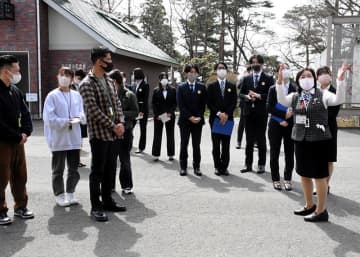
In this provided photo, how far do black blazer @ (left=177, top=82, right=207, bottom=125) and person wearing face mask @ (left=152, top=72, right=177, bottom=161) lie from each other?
1578mm

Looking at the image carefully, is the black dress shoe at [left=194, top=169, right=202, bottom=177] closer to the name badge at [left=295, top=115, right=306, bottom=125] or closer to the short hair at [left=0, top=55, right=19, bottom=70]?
the name badge at [left=295, top=115, right=306, bottom=125]

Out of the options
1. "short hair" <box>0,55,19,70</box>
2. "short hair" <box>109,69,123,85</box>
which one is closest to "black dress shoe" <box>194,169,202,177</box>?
"short hair" <box>109,69,123,85</box>

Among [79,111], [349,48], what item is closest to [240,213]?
[79,111]

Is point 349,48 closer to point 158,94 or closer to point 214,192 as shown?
point 158,94

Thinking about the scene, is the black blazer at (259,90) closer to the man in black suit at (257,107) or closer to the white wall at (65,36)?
the man in black suit at (257,107)

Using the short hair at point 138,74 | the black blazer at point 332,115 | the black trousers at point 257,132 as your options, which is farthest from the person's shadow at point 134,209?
the short hair at point 138,74

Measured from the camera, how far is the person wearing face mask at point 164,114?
32.6ft

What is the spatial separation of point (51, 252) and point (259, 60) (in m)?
5.33

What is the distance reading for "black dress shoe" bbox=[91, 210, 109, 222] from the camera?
5539mm

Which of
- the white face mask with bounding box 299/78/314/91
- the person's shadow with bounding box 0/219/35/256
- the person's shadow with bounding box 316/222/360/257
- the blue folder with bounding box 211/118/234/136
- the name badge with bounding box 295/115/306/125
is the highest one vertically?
the white face mask with bounding box 299/78/314/91

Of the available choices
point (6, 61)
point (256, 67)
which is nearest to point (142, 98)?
point (256, 67)

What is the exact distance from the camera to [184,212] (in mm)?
5922

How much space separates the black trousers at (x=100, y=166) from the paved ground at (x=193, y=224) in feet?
1.10

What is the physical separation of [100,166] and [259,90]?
3992mm
